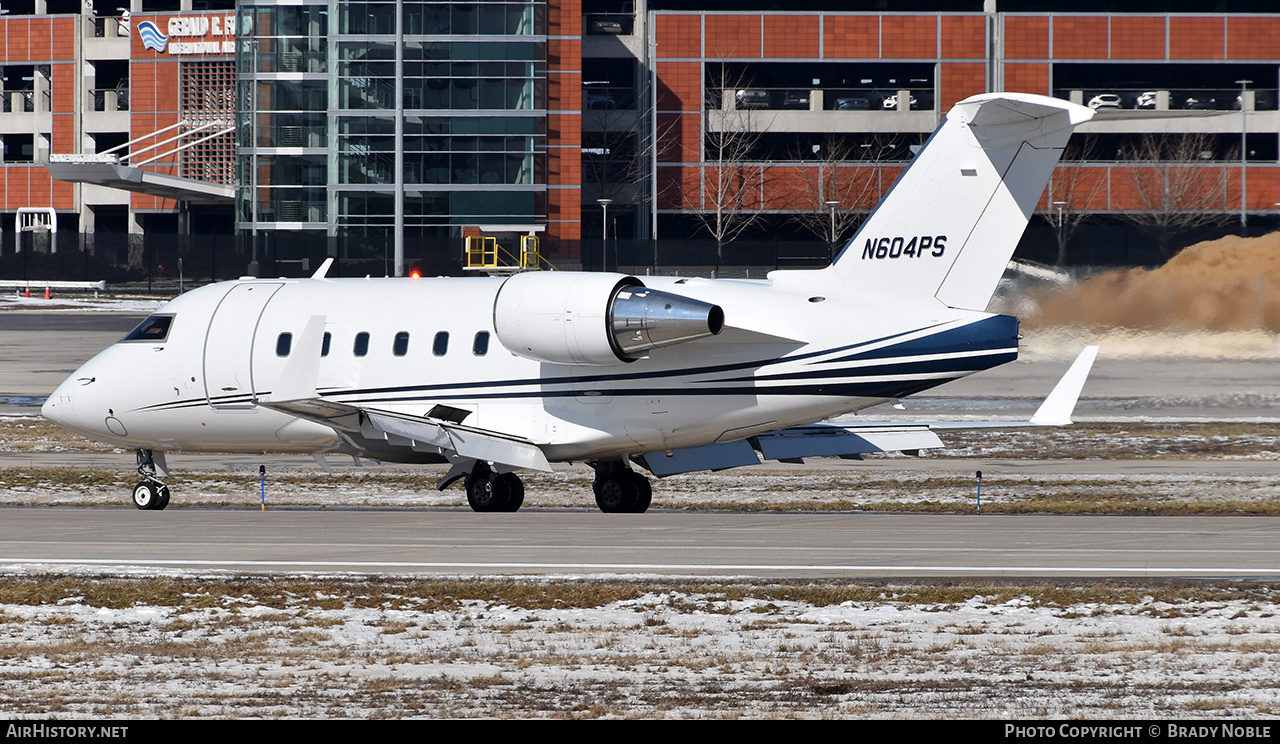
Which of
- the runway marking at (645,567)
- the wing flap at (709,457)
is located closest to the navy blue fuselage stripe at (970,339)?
the wing flap at (709,457)

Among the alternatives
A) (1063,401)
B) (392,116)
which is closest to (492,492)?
(1063,401)

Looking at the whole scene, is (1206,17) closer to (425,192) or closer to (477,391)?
(425,192)

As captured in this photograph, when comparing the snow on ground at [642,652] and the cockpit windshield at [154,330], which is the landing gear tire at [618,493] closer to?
the cockpit windshield at [154,330]

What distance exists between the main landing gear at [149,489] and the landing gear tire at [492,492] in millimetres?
4853

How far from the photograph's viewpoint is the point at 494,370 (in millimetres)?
22312

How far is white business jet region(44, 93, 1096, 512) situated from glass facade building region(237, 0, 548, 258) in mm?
55927

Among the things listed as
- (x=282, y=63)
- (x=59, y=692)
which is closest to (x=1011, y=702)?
(x=59, y=692)

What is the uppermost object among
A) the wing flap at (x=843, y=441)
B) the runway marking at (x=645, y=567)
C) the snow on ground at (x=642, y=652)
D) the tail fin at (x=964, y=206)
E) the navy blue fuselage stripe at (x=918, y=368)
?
the tail fin at (x=964, y=206)

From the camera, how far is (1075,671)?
36.7 ft

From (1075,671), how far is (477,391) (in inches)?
501

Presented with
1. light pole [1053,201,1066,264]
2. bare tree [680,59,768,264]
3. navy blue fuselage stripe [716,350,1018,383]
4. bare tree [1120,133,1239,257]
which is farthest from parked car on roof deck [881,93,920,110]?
navy blue fuselage stripe [716,350,1018,383]

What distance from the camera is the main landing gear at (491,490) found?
75.4ft

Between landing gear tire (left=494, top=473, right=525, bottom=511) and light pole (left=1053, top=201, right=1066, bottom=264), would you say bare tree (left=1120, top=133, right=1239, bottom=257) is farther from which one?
landing gear tire (left=494, top=473, right=525, bottom=511)

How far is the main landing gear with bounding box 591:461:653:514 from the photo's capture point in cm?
2320
